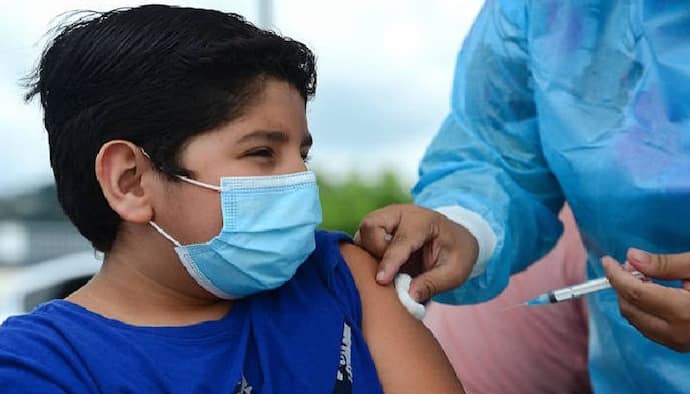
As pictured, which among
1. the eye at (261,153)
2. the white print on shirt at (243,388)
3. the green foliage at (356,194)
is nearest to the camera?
the white print on shirt at (243,388)

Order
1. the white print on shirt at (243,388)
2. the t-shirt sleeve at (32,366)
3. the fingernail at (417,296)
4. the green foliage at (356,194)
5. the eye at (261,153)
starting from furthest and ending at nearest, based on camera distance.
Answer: the green foliage at (356,194) < the fingernail at (417,296) < the eye at (261,153) < the white print on shirt at (243,388) < the t-shirt sleeve at (32,366)

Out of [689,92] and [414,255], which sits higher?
[689,92]

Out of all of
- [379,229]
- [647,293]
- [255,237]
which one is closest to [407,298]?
[379,229]

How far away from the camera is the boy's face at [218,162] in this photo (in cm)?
155

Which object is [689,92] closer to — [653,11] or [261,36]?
[653,11]

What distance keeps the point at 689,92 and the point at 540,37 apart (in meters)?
0.34

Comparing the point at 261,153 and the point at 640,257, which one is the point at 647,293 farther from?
the point at 261,153

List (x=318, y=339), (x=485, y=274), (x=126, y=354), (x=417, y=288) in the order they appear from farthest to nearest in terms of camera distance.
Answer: (x=485, y=274), (x=417, y=288), (x=318, y=339), (x=126, y=354)

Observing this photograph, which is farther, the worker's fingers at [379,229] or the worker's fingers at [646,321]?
the worker's fingers at [379,229]

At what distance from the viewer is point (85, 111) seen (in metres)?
1.59

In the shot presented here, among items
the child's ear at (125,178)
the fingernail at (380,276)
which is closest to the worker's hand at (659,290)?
the fingernail at (380,276)

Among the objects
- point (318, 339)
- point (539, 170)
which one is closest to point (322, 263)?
point (318, 339)

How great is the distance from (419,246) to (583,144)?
1.22 ft

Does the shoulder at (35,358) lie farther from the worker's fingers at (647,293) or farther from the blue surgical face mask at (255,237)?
the worker's fingers at (647,293)
